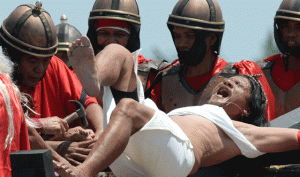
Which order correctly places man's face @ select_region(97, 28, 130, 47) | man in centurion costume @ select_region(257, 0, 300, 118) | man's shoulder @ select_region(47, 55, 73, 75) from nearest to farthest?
man's shoulder @ select_region(47, 55, 73, 75) < man's face @ select_region(97, 28, 130, 47) < man in centurion costume @ select_region(257, 0, 300, 118)

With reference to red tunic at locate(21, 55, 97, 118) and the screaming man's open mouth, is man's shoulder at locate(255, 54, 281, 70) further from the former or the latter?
red tunic at locate(21, 55, 97, 118)

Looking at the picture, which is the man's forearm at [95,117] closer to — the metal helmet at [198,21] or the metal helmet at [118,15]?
the metal helmet at [118,15]

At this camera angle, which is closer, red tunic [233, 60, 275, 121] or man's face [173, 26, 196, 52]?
red tunic [233, 60, 275, 121]

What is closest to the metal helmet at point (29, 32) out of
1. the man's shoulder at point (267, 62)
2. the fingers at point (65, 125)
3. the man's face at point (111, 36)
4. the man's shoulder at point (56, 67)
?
the man's shoulder at point (56, 67)

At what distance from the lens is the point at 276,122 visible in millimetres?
5152

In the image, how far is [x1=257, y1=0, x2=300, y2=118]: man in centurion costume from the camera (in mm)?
6137

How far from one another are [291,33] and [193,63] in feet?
3.68

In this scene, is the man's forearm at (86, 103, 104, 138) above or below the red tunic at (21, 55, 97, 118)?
below

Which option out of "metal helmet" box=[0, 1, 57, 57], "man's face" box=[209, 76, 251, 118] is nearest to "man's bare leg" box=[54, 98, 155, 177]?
"man's face" box=[209, 76, 251, 118]

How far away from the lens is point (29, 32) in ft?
15.5

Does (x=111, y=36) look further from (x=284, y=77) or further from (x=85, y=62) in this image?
(x=85, y=62)

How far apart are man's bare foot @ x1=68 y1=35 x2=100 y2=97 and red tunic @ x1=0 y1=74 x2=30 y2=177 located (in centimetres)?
57

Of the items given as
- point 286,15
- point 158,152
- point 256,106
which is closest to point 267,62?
point 286,15

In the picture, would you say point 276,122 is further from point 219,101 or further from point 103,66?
point 103,66
